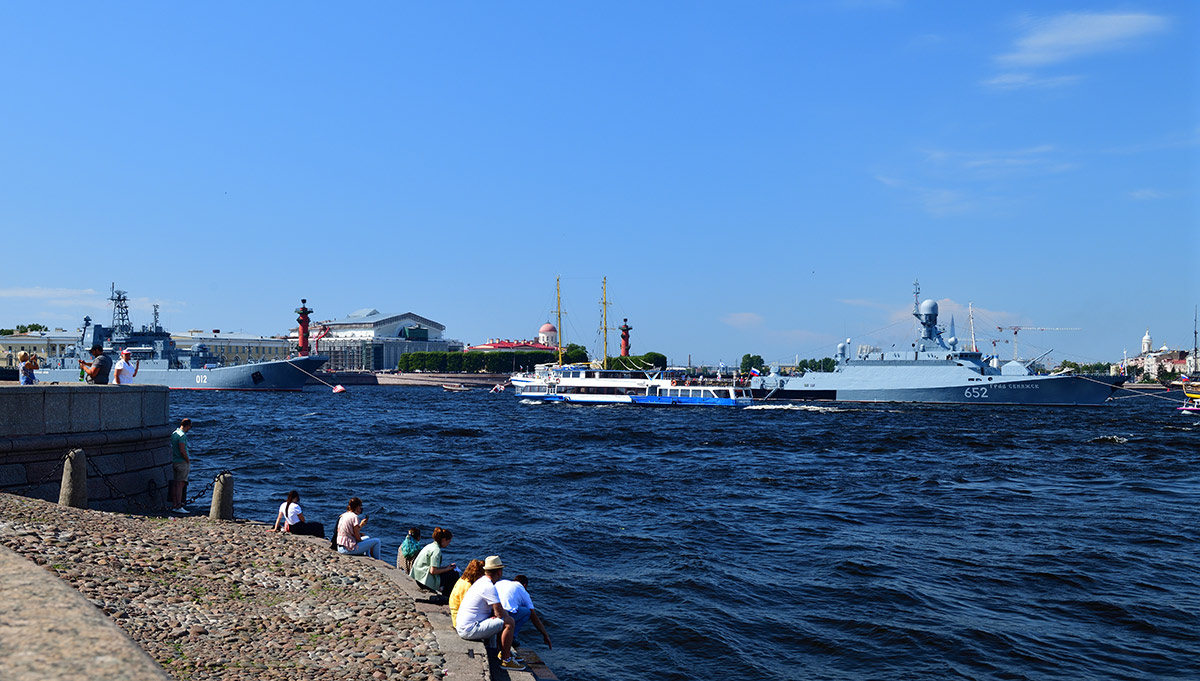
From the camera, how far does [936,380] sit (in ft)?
241

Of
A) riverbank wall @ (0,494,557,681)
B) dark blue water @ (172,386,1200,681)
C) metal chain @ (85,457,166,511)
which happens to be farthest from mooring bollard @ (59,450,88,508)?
dark blue water @ (172,386,1200,681)

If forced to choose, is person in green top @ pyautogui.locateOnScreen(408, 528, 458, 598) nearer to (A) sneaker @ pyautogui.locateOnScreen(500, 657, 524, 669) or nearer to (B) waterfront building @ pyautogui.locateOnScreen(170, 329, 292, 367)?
(A) sneaker @ pyautogui.locateOnScreen(500, 657, 524, 669)

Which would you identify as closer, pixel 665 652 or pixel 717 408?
pixel 665 652

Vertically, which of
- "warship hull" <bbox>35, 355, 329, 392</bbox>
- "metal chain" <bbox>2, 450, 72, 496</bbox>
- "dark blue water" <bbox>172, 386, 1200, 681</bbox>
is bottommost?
"dark blue water" <bbox>172, 386, 1200, 681</bbox>

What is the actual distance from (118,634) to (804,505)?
21.4 metres

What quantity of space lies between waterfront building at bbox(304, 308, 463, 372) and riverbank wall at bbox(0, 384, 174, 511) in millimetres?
164058

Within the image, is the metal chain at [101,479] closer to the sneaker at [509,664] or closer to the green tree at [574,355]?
the sneaker at [509,664]

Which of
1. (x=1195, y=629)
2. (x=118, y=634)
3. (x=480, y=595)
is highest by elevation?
(x=118, y=634)

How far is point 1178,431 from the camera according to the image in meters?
48.8

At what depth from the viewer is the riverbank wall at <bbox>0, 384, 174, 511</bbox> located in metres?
12.8

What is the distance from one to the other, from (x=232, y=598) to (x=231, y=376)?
90.7m

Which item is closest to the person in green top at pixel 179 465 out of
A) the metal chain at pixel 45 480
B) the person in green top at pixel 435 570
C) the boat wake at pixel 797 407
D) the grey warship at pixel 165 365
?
the metal chain at pixel 45 480

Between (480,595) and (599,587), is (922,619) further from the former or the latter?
(480,595)

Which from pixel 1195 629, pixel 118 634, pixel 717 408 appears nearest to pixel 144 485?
pixel 118 634
